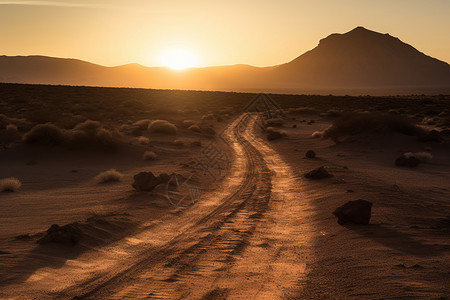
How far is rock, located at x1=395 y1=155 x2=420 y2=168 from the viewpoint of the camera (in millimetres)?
19359

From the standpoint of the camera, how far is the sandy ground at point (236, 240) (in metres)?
6.64

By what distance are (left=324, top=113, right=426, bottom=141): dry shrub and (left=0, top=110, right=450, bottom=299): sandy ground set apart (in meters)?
9.16

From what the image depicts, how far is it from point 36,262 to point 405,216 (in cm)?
925

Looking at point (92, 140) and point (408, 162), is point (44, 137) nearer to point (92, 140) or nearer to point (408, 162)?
point (92, 140)

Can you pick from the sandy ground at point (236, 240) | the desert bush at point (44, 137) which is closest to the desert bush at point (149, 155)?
the sandy ground at point (236, 240)

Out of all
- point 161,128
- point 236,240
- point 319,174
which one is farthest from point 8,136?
point 236,240

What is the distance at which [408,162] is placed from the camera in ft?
63.9

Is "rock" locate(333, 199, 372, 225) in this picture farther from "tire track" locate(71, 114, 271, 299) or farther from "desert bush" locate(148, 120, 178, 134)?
"desert bush" locate(148, 120, 178, 134)

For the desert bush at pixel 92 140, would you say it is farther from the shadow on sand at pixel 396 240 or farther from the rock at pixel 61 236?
the shadow on sand at pixel 396 240

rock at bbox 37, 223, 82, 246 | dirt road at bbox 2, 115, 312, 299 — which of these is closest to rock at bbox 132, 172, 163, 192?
dirt road at bbox 2, 115, 312, 299

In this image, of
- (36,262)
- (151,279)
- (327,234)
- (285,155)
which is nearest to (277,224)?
(327,234)

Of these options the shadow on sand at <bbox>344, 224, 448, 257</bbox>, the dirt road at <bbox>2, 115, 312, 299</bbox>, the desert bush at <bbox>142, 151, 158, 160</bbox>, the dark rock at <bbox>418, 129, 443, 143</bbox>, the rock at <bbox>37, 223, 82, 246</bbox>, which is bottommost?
the dirt road at <bbox>2, 115, 312, 299</bbox>

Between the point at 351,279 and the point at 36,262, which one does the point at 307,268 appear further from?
the point at 36,262

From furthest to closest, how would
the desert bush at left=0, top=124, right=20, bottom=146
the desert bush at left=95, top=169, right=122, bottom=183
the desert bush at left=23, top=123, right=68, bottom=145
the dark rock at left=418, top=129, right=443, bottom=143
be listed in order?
the dark rock at left=418, top=129, right=443, bottom=143 → the desert bush at left=0, top=124, right=20, bottom=146 → the desert bush at left=23, top=123, right=68, bottom=145 → the desert bush at left=95, top=169, right=122, bottom=183
